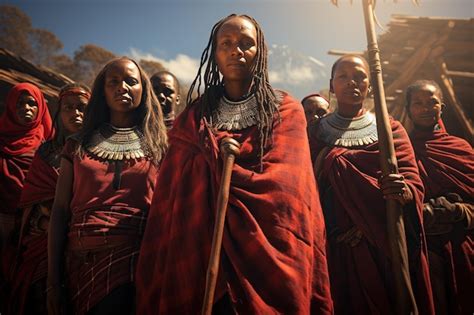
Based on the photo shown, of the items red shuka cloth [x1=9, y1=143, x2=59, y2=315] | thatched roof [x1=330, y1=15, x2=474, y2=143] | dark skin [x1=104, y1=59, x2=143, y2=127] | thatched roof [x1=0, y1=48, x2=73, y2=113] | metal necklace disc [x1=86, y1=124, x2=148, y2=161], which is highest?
thatched roof [x1=330, y1=15, x2=474, y2=143]

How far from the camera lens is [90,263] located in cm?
206

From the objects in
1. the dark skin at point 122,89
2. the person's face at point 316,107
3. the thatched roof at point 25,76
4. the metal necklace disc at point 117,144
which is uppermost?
the thatched roof at point 25,76

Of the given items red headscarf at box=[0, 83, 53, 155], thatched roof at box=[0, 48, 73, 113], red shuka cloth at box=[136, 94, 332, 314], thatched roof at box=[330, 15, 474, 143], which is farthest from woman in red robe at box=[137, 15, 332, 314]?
thatched roof at box=[330, 15, 474, 143]

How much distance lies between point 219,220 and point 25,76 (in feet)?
18.9

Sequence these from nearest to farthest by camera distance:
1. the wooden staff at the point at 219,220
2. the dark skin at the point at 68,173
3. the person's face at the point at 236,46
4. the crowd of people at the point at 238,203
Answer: the wooden staff at the point at 219,220 → the crowd of people at the point at 238,203 → the person's face at the point at 236,46 → the dark skin at the point at 68,173

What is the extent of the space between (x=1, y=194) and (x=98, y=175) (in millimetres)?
2021

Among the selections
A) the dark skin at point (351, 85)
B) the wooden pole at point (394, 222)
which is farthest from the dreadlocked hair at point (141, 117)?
the wooden pole at point (394, 222)

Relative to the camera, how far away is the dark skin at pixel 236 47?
190 centimetres

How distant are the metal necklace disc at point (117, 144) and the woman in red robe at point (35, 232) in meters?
0.74

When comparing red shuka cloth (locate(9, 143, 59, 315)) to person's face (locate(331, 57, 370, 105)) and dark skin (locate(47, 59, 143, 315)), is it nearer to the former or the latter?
dark skin (locate(47, 59, 143, 315))

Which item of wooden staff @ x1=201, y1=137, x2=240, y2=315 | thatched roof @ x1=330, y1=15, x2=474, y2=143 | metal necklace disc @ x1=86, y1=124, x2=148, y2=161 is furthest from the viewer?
thatched roof @ x1=330, y1=15, x2=474, y2=143

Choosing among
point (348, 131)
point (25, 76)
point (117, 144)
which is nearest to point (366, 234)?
point (348, 131)

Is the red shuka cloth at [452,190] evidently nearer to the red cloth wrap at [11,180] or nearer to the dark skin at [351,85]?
the dark skin at [351,85]

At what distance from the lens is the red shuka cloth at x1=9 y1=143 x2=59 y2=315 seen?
2.62 m
